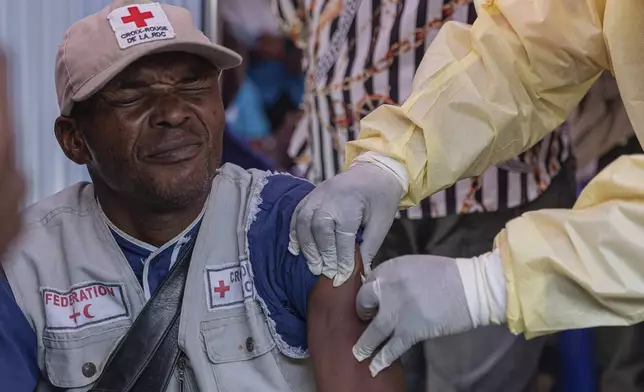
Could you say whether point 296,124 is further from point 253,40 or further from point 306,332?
point 306,332

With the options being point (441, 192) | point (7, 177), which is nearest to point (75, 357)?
point (7, 177)

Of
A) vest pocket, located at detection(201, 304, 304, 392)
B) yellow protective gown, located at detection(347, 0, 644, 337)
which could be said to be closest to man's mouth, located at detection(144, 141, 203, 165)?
vest pocket, located at detection(201, 304, 304, 392)

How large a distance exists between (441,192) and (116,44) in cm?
106

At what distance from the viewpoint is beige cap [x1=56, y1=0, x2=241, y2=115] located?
5.10 ft

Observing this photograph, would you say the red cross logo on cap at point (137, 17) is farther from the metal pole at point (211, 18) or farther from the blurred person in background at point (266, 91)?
the blurred person in background at point (266, 91)

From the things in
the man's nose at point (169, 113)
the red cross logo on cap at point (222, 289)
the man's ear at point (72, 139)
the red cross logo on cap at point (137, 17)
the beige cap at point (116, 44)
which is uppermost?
the red cross logo on cap at point (137, 17)

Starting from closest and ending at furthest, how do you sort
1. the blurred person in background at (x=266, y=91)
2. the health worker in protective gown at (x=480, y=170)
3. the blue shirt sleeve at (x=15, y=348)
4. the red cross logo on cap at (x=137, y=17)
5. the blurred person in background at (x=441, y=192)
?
the health worker in protective gown at (x=480, y=170)
the blue shirt sleeve at (x=15, y=348)
the red cross logo on cap at (x=137, y=17)
the blurred person in background at (x=441, y=192)
the blurred person in background at (x=266, y=91)

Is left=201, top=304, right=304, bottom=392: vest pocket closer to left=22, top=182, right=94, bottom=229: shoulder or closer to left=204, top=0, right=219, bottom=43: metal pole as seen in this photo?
left=22, top=182, right=94, bottom=229: shoulder

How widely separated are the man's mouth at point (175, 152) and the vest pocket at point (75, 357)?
1.07 ft

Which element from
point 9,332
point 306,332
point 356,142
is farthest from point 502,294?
point 9,332

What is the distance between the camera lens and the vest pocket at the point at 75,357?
5.03 feet

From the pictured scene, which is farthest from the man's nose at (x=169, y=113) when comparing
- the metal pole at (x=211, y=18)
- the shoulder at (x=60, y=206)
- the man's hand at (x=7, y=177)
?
the metal pole at (x=211, y=18)

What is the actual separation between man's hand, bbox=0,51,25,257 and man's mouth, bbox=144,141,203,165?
0.61 meters

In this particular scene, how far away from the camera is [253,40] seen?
11.3 feet
